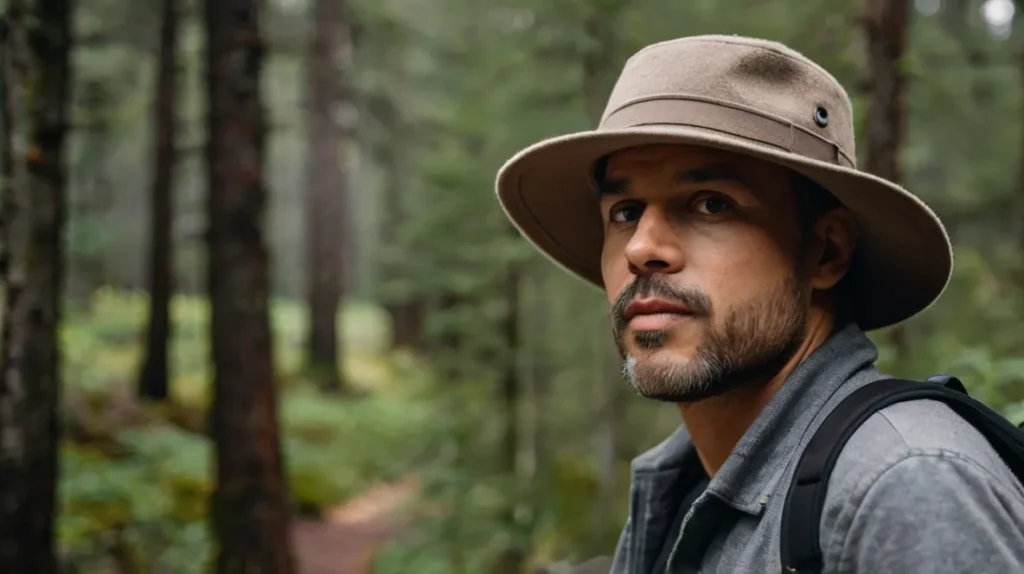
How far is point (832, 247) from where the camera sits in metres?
2.14

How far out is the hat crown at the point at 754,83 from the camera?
2.00m

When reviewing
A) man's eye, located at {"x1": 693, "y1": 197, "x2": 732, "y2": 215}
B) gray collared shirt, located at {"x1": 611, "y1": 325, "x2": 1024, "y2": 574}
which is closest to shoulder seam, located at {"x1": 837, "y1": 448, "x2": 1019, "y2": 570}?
gray collared shirt, located at {"x1": 611, "y1": 325, "x2": 1024, "y2": 574}

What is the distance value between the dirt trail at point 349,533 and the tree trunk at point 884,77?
223 inches

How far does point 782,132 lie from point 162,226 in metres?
14.0

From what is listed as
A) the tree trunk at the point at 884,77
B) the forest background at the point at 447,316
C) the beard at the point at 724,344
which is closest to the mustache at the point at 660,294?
the beard at the point at 724,344

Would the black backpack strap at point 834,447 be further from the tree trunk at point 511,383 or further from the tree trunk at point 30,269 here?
the tree trunk at point 511,383

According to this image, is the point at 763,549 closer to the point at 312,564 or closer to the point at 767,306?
the point at 767,306

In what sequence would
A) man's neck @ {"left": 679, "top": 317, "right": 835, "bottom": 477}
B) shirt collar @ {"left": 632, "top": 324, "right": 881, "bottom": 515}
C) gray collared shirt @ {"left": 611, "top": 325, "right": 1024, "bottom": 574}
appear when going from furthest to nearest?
1. man's neck @ {"left": 679, "top": 317, "right": 835, "bottom": 477}
2. shirt collar @ {"left": 632, "top": 324, "right": 881, "bottom": 515}
3. gray collared shirt @ {"left": 611, "top": 325, "right": 1024, "bottom": 574}

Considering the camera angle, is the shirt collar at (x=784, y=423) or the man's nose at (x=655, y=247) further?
the man's nose at (x=655, y=247)

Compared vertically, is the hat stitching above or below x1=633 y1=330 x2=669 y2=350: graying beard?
above

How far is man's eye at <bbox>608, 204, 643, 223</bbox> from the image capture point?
219cm

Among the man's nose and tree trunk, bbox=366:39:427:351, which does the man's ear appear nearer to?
the man's nose

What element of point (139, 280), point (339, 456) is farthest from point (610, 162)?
point (139, 280)

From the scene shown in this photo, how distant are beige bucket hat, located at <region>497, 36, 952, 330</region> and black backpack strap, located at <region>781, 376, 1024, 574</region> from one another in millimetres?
521
